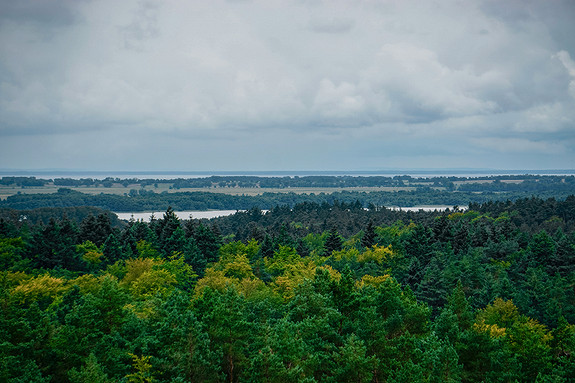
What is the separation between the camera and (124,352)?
121ft

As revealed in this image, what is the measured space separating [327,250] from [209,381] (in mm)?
60931

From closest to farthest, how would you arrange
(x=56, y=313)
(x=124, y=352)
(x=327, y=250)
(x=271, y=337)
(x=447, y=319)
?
(x=271, y=337) < (x=124, y=352) < (x=447, y=319) < (x=56, y=313) < (x=327, y=250)

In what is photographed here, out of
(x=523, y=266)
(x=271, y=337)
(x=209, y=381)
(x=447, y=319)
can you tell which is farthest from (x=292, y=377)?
(x=523, y=266)

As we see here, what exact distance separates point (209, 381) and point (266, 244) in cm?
5248

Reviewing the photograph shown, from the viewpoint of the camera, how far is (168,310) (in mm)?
39688

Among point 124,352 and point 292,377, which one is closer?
point 292,377

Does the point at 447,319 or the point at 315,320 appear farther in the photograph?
the point at 447,319

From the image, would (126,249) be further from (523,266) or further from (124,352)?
(523,266)

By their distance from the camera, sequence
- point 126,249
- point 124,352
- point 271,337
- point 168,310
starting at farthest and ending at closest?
point 126,249
point 168,310
point 124,352
point 271,337

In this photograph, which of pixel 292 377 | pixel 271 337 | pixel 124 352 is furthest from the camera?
pixel 124 352

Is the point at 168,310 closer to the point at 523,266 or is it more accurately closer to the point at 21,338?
the point at 21,338

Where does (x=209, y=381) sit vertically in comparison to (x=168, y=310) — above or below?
below

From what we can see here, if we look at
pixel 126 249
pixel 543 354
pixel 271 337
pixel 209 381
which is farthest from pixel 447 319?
pixel 126 249

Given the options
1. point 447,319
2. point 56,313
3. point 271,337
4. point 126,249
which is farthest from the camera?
point 126,249
